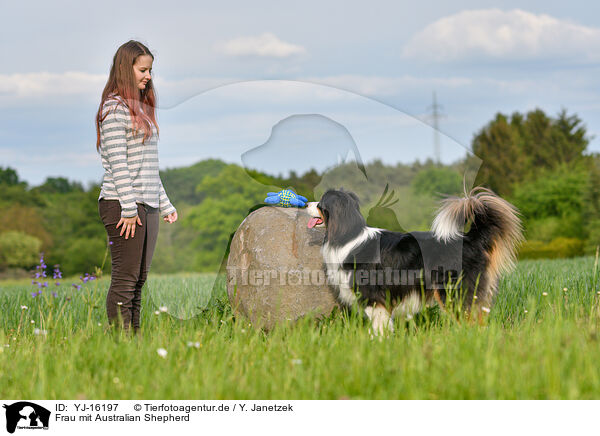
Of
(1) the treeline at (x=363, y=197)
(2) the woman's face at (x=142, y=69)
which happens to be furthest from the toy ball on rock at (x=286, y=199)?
(2) the woman's face at (x=142, y=69)

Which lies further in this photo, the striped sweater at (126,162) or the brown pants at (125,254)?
the brown pants at (125,254)

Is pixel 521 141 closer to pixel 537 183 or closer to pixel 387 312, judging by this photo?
pixel 537 183

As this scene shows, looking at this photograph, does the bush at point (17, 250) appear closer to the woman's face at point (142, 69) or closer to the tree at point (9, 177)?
the tree at point (9, 177)

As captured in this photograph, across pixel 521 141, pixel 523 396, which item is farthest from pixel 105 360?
pixel 521 141

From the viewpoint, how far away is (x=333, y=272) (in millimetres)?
5262

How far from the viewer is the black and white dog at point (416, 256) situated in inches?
201

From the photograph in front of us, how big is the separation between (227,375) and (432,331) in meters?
2.08

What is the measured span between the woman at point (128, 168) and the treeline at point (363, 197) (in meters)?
0.37

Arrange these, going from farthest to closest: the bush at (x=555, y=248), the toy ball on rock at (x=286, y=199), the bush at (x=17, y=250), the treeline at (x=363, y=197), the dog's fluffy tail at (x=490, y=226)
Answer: the bush at (x=17, y=250)
the bush at (x=555, y=248)
the toy ball on rock at (x=286, y=199)
the dog's fluffy tail at (x=490, y=226)
the treeline at (x=363, y=197)
